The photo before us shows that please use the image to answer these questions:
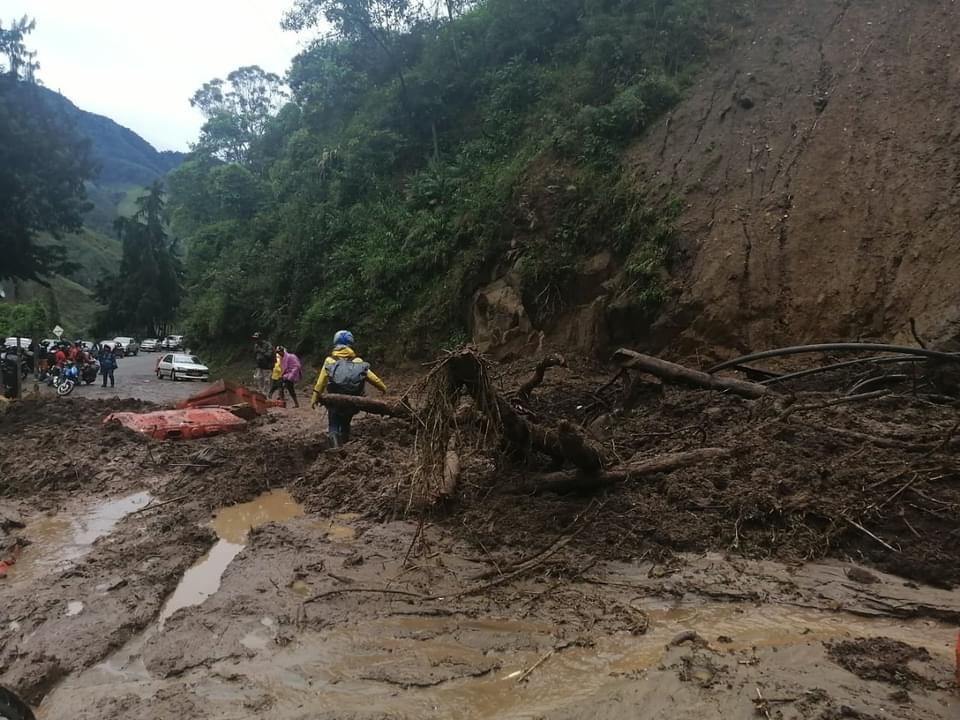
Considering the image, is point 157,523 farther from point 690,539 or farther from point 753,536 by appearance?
point 753,536

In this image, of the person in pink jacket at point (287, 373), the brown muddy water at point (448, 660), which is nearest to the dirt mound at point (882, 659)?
Answer: the brown muddy water at point (448, 660)

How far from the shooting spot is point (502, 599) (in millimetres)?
4262

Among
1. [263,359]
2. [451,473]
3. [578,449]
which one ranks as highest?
[578,449]

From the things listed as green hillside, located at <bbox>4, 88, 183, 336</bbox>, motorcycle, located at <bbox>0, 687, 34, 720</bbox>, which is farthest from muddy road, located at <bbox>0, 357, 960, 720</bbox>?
green hillside, located at <bbox>4, 88, 183, 336</bbox>

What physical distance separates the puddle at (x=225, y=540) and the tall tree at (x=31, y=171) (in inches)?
781

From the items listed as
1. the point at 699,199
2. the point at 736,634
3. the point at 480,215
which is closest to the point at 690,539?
the point at 736,634

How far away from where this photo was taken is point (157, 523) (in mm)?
6043

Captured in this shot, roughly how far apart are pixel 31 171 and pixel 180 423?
1691cm

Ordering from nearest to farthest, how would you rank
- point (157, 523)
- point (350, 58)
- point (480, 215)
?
point (157, 523), point (480, 215), point (350, 58)

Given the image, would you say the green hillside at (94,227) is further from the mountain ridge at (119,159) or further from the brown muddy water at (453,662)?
the brown muddy water at (453,662)

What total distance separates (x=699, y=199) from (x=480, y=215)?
602 centimetres

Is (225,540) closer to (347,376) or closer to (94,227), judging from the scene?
(347,376)

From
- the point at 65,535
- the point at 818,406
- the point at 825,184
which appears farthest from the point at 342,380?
the point at 825,184

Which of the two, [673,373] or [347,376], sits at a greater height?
[673,373]
